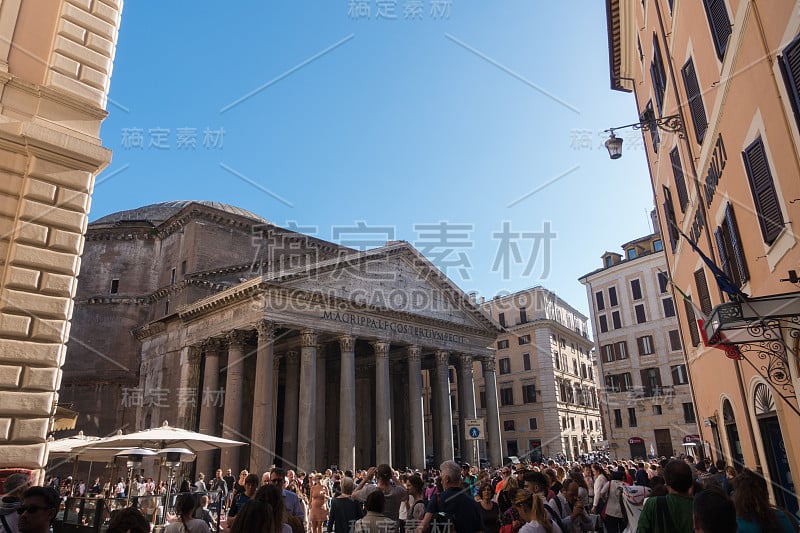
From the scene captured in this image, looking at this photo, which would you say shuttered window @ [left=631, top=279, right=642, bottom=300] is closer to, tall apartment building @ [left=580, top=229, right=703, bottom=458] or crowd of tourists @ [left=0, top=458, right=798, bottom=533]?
tall apartment building @ [left=580, top=229, right=703, bottom=458]

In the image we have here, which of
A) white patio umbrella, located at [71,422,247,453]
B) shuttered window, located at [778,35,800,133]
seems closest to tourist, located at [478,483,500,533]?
shuttered window, located at [778,35,800,133]

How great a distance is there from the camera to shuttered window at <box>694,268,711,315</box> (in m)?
10.8

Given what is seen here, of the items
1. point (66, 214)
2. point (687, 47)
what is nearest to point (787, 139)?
point (687, 47)

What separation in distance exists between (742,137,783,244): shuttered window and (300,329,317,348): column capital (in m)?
17.1

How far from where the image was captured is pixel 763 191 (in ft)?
21.9

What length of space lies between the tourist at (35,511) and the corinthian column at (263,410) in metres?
16.3

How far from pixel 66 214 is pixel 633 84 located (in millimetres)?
15904

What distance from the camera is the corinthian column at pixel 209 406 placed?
21.3 metres

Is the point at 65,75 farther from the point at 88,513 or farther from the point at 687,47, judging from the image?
the point at 687,47

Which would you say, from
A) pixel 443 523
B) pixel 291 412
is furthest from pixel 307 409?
pixel 443 523

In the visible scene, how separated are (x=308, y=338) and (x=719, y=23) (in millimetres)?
17347

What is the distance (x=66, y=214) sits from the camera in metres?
8.02

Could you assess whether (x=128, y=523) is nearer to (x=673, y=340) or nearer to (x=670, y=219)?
(x=670, y=219)

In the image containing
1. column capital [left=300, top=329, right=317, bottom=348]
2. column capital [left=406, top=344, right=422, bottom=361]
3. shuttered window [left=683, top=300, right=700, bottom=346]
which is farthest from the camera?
column capital [left=406, top=344, right=422, bottom=361]
